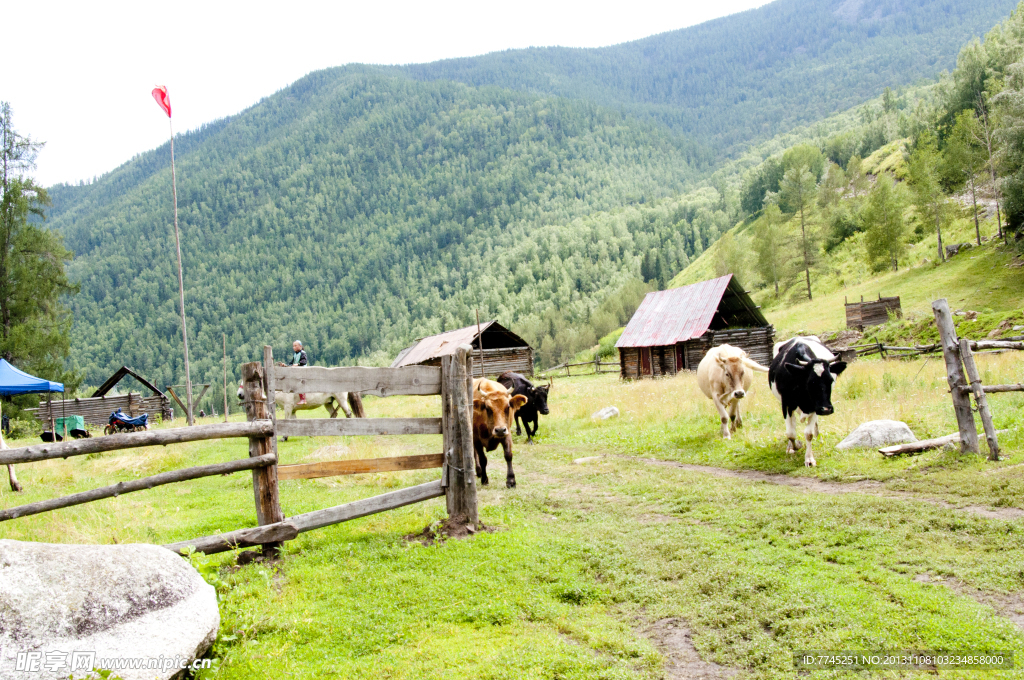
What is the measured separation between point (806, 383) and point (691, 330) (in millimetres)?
25699

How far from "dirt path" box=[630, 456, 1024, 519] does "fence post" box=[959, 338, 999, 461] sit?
1.62 m

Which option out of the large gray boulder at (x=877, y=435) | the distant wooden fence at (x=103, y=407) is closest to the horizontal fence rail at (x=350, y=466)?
the large gray boulder at (x=877, y=435)

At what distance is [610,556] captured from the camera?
20.5ft

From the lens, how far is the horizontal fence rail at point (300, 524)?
5.64 metres

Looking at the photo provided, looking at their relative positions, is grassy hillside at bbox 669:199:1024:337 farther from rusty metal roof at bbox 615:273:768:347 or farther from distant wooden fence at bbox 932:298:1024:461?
distant wooden fence at bbox 932:298:1024:461

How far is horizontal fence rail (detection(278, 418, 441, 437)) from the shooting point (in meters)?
6.46

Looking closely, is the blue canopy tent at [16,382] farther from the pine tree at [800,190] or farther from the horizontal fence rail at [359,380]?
the pine tree at [800,190]

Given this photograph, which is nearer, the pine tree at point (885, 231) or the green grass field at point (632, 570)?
the green grass field at point (632, 570)

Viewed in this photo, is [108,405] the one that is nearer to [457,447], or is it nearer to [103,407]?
[103,407]

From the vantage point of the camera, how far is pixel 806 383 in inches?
413

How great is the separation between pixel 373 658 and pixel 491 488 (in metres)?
5.83

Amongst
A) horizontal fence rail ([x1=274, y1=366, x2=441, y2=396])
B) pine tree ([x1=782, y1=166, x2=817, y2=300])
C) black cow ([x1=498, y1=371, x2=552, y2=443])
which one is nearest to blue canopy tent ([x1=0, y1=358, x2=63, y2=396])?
black cow ([x1=498, y1=371, x2=552, y2=443])

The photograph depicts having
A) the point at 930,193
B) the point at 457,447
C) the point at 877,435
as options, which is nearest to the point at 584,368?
the point at 930,193

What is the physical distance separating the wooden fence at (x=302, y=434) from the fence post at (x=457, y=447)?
0.01 meters
